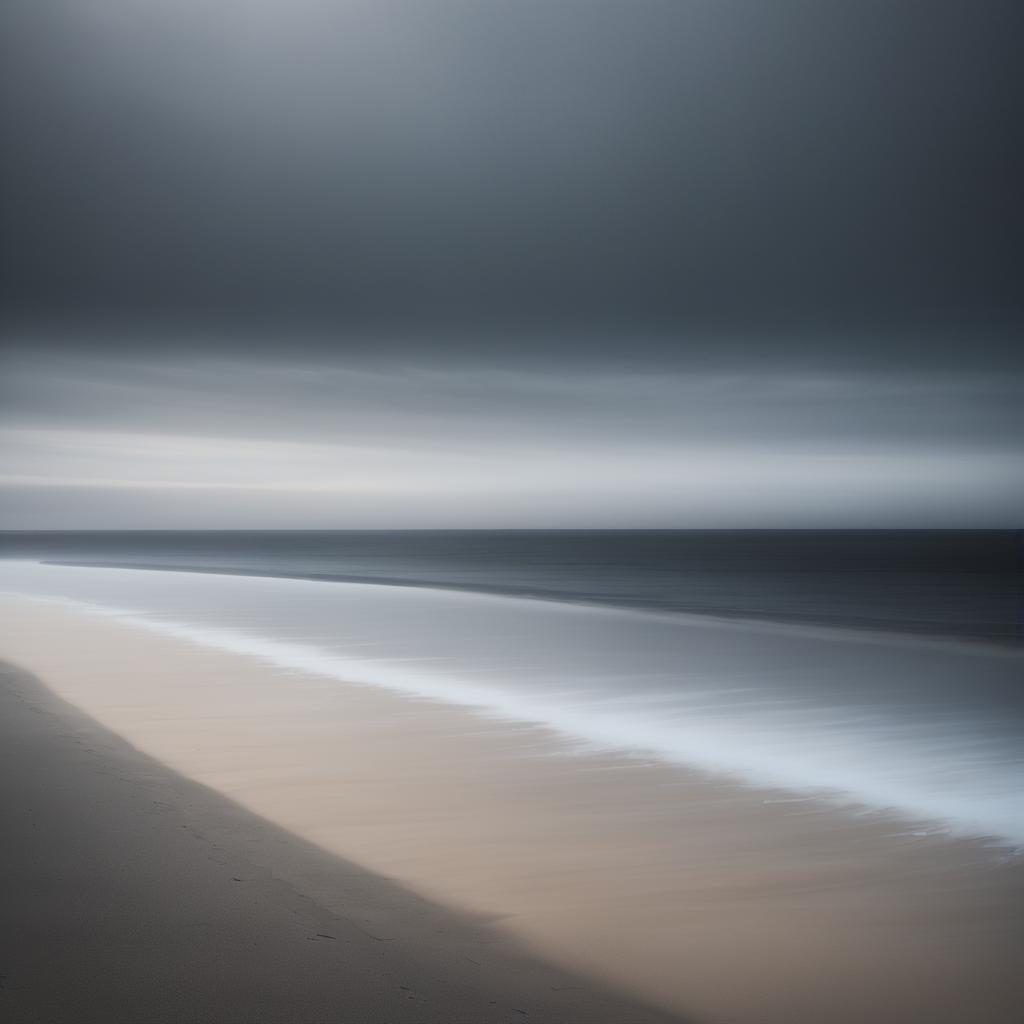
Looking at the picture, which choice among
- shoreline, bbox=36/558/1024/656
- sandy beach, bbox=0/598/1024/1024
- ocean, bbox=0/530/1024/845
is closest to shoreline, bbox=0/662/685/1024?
sandy beach, bbox=0/598/1024/1024

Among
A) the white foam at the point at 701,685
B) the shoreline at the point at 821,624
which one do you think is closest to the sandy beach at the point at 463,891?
the white foam at the point at 701,685

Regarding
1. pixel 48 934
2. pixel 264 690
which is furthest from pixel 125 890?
pixel 264 690

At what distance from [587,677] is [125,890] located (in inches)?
348

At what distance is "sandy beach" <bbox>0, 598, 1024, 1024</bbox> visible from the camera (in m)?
3.88

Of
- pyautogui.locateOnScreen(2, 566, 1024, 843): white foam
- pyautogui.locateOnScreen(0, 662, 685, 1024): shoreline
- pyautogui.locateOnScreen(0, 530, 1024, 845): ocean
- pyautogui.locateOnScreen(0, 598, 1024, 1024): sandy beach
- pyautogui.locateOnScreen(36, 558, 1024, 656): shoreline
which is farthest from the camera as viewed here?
pyautogui.locateOnScreen(36, 558, 1024, 656): shoreline

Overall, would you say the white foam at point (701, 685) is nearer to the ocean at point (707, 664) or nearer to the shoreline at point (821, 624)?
the ocean at point (707, 664)

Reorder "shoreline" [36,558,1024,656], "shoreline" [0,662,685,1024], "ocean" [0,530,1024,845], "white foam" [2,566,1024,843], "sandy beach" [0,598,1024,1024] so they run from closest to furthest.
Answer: "shoreline" [0,662,685,1024], "sandy beach" [0,598,1024,1024], "white foam" [2,566,1024,843], "ocean" [0,530,1024,845], "shoreline" [36,558,1024,656]

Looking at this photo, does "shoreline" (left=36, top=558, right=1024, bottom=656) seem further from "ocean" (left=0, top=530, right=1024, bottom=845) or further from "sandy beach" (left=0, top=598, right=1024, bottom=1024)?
"sandy beach" (left=0, top=598, right=1024, bottom=1024)

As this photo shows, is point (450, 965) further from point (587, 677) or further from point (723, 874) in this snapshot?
point (587, 677)

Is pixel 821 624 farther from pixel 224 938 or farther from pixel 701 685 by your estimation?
pixel 224 938

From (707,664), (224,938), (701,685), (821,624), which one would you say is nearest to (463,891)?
(224,938)

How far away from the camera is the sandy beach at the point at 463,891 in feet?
12.7

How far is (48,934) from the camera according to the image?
4.26 meters

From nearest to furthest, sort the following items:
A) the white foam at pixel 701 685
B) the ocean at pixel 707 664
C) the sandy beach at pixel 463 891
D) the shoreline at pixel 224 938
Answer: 1. the shoreline at pixel 224 938
2. the sandy beach at pixel 463 891
3. the white foam at pixel 701 685
4. the ocean at pixel 707 664
